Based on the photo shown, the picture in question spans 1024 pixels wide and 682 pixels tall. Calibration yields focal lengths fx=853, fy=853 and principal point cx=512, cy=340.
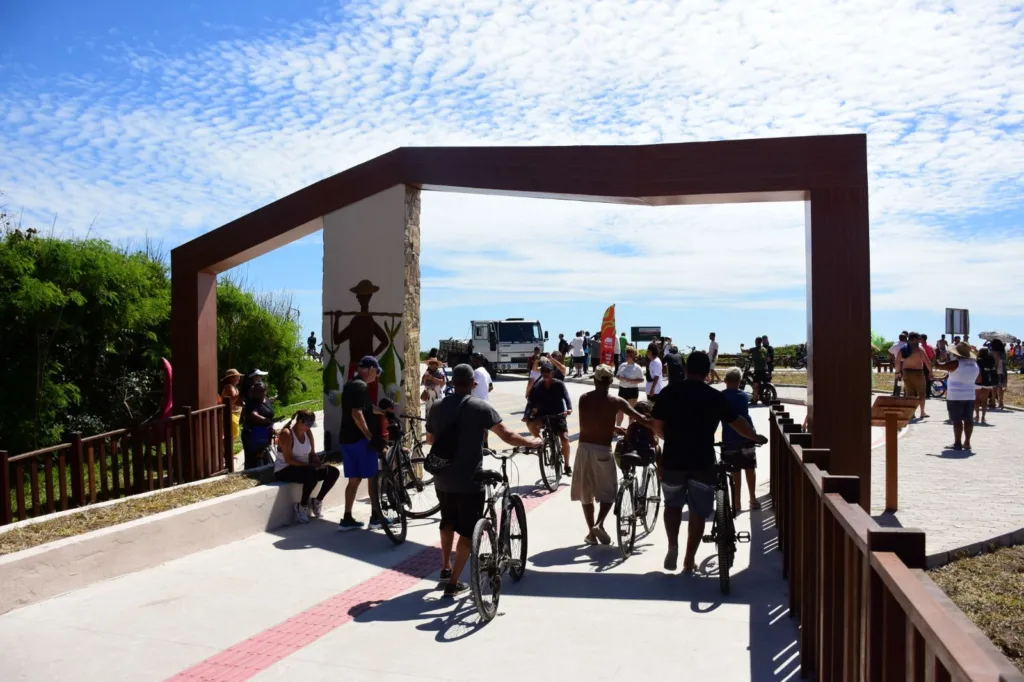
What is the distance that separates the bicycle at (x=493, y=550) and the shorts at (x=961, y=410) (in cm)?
985

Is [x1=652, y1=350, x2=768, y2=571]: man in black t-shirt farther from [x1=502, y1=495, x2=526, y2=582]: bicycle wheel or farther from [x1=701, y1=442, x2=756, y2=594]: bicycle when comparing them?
[x1=502, y1=495, x2=526, y2=582]: bicycle wheel

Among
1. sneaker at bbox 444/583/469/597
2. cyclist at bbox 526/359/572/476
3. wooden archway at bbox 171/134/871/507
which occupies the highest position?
wooden archway at bbox 171/134/871/507

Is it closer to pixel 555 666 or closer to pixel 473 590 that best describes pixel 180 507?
pixel 473 590

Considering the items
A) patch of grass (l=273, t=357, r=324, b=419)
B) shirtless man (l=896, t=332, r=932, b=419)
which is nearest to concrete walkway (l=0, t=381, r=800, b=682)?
shirtless man (l=896, t=332, r=932, b=419)

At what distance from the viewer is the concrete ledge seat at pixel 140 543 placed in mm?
6285

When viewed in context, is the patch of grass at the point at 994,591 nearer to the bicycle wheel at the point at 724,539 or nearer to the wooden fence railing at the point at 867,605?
the wooden fence railing at the point at 867,605

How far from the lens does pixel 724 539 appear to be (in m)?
6.48

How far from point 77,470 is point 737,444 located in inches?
271

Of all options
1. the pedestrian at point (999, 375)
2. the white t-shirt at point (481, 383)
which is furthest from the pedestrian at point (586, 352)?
the white t-shirt at point (481, 383)

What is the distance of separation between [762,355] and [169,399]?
1467cm

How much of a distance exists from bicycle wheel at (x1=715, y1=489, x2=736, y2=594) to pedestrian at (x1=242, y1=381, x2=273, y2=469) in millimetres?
6198

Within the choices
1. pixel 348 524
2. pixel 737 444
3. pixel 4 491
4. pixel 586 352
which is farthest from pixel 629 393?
pixel 586 352

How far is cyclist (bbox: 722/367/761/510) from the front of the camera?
874 centimetres

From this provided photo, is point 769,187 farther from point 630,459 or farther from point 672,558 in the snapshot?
point 672,558
